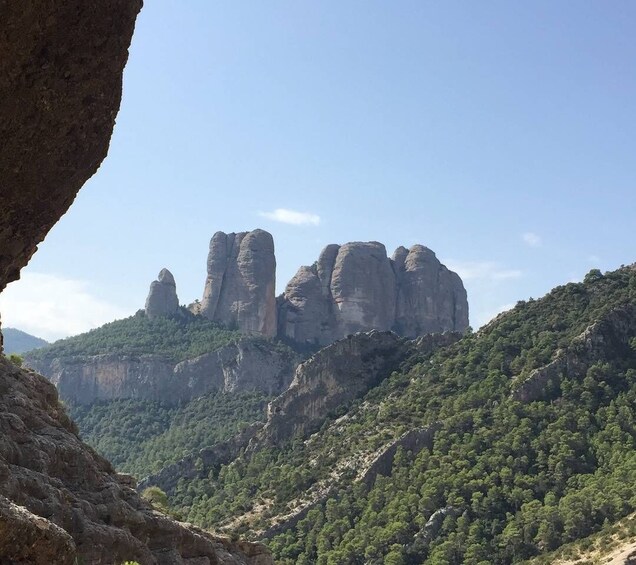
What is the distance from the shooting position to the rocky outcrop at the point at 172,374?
141500 millimetres

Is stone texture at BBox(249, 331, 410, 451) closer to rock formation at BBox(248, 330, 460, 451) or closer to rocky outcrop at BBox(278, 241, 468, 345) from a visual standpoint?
rock formation at BBox(248, 330, 460, 451)

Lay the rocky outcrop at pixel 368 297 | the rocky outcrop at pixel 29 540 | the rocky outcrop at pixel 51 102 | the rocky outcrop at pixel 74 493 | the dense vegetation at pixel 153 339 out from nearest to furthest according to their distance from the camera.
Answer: the rocky outcrop at pixel 51 102, the rocky outcrop at pixel 29 540, the rocky outcrop at pixel 74 493, the dense vegetation at pixel 153 339, the rocky outcrop at pixel 368 297

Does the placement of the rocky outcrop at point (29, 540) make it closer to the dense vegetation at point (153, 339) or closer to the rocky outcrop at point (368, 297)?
the dense vegetation at point (153, 339)

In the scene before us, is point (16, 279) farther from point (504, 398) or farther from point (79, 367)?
point (79, 367)

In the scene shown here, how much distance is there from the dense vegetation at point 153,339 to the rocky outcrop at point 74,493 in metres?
122

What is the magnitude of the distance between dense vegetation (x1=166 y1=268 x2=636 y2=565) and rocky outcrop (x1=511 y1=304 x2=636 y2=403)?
0.74m

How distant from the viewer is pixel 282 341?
511ft

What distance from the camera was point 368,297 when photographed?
159 metres

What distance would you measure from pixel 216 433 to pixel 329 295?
52.9 metres

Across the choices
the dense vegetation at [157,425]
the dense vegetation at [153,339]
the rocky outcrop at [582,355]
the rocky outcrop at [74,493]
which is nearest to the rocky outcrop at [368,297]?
the dense vegetation at [153,339]

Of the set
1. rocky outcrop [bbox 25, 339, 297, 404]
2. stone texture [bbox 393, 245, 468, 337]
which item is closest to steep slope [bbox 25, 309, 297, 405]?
rocky outcrop [bbox 25, 339, 297, 404]

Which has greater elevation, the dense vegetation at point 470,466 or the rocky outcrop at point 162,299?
the rocky outcrop at point 162,299

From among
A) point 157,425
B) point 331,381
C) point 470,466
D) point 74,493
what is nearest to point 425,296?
point 157,425

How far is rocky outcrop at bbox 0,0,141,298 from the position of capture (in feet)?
22.1
